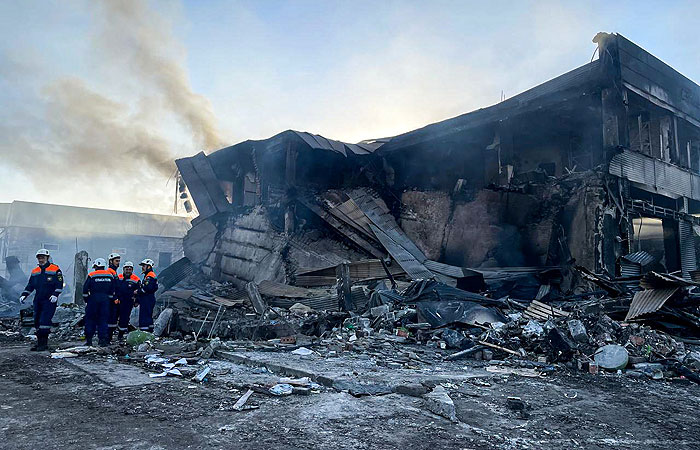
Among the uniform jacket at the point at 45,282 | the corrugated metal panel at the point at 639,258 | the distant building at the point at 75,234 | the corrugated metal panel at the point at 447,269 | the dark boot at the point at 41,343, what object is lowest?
the dark boot at the point at 41,343

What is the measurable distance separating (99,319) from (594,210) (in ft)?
34.1

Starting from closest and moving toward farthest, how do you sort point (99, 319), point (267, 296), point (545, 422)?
point (545, 422) → point (99, 319) → point (267, 296)

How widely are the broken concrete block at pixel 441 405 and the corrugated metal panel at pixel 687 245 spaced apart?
12.3 m

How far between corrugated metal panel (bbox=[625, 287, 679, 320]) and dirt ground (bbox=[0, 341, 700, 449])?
239 cm

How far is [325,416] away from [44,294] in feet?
19.1

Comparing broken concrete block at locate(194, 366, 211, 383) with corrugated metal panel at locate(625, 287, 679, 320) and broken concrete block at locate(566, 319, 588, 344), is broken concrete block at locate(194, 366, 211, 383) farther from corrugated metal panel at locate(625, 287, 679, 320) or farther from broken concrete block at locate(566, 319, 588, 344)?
corrugated metal panel at locate(625, 287, 679, 320)

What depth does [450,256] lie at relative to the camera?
40.8 feet

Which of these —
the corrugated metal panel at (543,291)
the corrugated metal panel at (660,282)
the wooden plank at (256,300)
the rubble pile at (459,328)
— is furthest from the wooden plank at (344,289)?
the corrugated metal panel at (660,282)

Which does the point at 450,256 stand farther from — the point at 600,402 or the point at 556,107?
the point at 600,402

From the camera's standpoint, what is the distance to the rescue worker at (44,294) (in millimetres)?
6746

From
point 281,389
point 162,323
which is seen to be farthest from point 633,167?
point 162,323

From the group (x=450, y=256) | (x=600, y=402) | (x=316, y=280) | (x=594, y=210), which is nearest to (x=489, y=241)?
(x=450, y=256)

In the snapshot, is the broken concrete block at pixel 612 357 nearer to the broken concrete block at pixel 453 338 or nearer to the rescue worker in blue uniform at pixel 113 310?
the broken concrete block at pixel 453 338

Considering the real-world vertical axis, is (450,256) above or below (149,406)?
above
